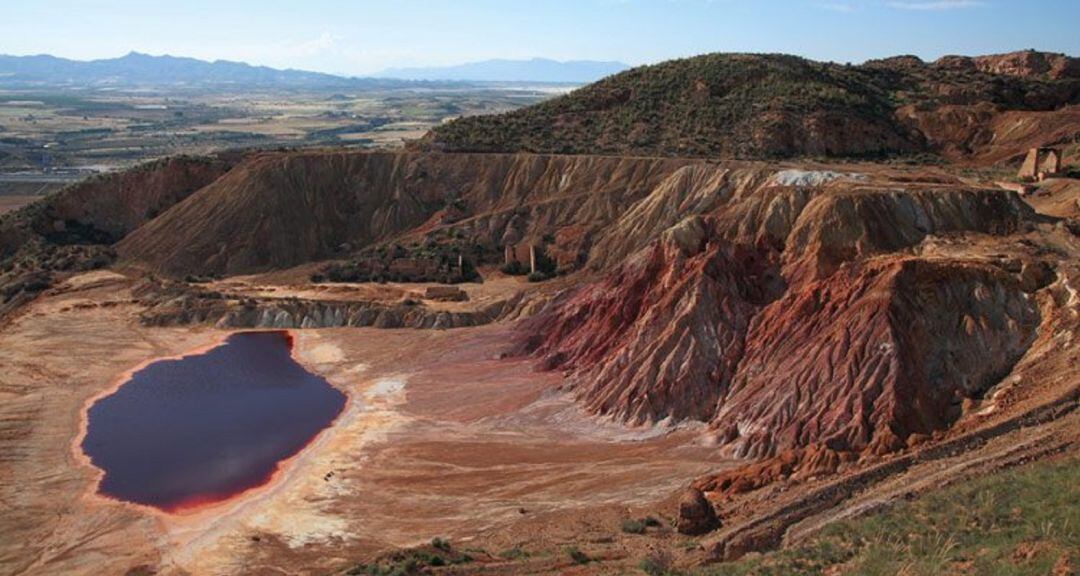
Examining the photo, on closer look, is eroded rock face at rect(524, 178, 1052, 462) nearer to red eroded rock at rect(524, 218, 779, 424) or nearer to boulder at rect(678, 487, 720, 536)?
red eroded rock at rect(524, 218, 779, 424)

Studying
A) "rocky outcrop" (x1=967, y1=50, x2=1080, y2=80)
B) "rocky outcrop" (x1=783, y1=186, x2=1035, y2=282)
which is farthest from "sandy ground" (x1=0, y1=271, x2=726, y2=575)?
"rocky outcrop" (x1=967, y1=50, x2=1080, y2=80)

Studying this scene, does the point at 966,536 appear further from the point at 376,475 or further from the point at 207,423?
the point at 207,423

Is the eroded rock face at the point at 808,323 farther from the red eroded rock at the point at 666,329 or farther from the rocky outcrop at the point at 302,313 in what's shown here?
the rocky outcrop at the point at 302,313

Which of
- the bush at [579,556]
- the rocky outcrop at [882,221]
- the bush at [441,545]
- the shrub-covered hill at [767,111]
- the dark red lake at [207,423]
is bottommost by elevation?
the dark red lake at [207,423]

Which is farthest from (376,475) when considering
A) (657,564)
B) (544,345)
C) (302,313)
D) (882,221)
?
(302,313)

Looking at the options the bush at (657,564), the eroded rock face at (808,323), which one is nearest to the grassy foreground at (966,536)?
the bush at (657,564)

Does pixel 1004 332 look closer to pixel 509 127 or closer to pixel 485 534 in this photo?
pixel 485 534
